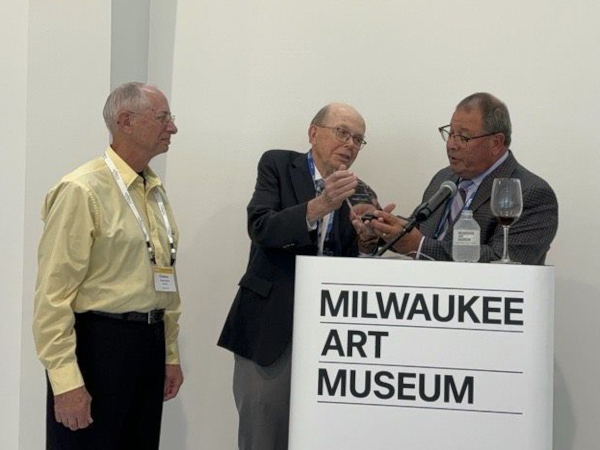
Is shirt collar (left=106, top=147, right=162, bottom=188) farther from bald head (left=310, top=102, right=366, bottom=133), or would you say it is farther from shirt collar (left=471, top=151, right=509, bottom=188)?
shirt collar (left=471, top=151, right=509, bottom=188)

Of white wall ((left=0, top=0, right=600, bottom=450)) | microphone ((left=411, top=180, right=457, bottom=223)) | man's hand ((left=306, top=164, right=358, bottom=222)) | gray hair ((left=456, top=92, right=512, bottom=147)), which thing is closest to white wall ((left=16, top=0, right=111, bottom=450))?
white wall ((left=0, top=0, right=600, bottom=450))

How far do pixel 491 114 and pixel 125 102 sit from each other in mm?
1330

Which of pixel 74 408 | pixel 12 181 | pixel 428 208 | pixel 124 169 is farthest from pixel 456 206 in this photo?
pixel 12 181

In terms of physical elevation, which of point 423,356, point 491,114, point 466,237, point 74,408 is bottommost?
point 74,408

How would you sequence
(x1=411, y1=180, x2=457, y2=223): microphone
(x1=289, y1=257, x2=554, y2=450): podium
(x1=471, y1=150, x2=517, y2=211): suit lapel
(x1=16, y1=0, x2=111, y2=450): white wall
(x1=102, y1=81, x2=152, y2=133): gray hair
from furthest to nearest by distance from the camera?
(x1=16, y1=0, x2=111, y2=450): white wall → (x1=471, y1=150, x2=517, y2=211): suit lapel → (x1=102, y1=81, x2=152, y2=133): gray hair → (x1=411, y1=180, x2=457, y2=223): microphone → (x1=289, y1=257, x2=554, y2=450): podium

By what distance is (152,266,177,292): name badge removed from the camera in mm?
2951

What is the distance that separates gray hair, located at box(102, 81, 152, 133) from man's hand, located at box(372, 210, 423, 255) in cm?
91

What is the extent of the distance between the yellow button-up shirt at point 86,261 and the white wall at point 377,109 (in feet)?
3.57

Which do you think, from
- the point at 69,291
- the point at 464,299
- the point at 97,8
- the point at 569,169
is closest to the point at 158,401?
the point at 69,291

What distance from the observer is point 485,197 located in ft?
10.5

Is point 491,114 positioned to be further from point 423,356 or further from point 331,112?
point 423,356

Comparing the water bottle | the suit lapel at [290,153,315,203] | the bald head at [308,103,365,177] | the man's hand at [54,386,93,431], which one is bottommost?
the man's hand at [54,386,93,431]

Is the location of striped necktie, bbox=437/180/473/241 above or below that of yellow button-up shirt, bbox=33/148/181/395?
above

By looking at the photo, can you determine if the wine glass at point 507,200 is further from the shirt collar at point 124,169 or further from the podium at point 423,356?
the shirt collar at point 124,169
